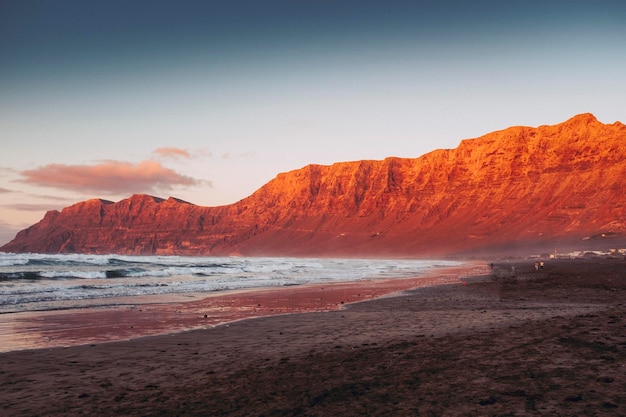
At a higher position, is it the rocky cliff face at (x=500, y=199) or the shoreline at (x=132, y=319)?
the rocky cliff face at (x=500, y=199)

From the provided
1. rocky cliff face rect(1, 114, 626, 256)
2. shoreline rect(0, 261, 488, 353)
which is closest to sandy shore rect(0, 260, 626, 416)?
shoreline rect(0, 261, 488, 353)

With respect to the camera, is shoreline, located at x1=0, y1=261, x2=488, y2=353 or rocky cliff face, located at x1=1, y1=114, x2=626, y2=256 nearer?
shoreline, located at x1=0, y1=261, x2=488, y2=353

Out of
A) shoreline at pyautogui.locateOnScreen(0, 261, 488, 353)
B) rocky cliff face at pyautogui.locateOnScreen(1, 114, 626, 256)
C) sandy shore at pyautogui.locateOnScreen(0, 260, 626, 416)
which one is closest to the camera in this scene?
sandy shore at pyautogui.locateOnScreen(0, 260, 626, 416)

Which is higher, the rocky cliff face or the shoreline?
the rocky cliff face

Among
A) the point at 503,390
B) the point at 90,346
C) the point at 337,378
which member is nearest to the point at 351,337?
the point at 337,378

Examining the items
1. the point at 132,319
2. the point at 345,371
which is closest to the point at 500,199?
the point at 132,319

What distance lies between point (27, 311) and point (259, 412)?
1605 centimetres

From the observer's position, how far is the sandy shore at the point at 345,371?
568 cm

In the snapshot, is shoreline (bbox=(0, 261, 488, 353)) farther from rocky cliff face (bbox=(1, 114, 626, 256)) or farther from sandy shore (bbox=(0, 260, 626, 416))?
rocky cliff face (bbox=(1, 114, 626, 256))

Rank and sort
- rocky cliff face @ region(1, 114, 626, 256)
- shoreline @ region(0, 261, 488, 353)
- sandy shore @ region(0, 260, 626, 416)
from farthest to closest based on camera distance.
Result: 1. rocky cliff face @ region(1, 114, 626, 256)
2. shoreline @ region(0, 261, 488, 353)
3. sandy shore @ region(0, 260, 626, 416)

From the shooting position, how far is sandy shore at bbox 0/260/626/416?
568cm

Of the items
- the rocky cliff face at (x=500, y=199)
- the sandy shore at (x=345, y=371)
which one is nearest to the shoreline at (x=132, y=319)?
the sandy shore at (x=345, y=371)

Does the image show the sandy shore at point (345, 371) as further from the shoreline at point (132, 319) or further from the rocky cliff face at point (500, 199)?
the rocky cliff face at point (500, 199)

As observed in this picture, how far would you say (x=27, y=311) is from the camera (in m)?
17.6
